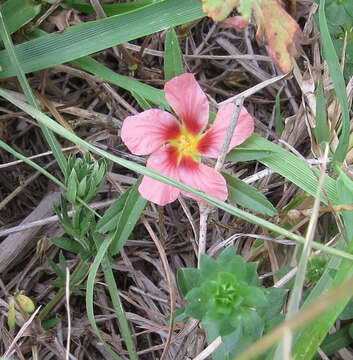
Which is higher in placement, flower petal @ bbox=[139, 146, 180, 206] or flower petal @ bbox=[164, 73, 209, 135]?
flower petal @ bbox=[164, 73, 209, 135]

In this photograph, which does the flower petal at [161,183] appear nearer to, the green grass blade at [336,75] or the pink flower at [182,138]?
the pink flower at [182,138]

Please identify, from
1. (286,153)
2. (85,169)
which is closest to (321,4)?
(286,153)

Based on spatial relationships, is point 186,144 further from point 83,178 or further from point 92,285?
point 92,285

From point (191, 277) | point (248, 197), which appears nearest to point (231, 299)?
point (191, 277)

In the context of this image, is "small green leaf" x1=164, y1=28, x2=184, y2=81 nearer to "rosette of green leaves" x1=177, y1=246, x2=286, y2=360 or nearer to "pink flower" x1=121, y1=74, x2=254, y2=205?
"pink flower" x1=121, y1=74, x2=254, y2=205

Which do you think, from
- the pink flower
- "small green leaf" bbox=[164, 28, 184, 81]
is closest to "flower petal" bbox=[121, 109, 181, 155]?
the pink flower

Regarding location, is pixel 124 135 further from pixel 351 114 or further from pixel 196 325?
pixel 351 114
